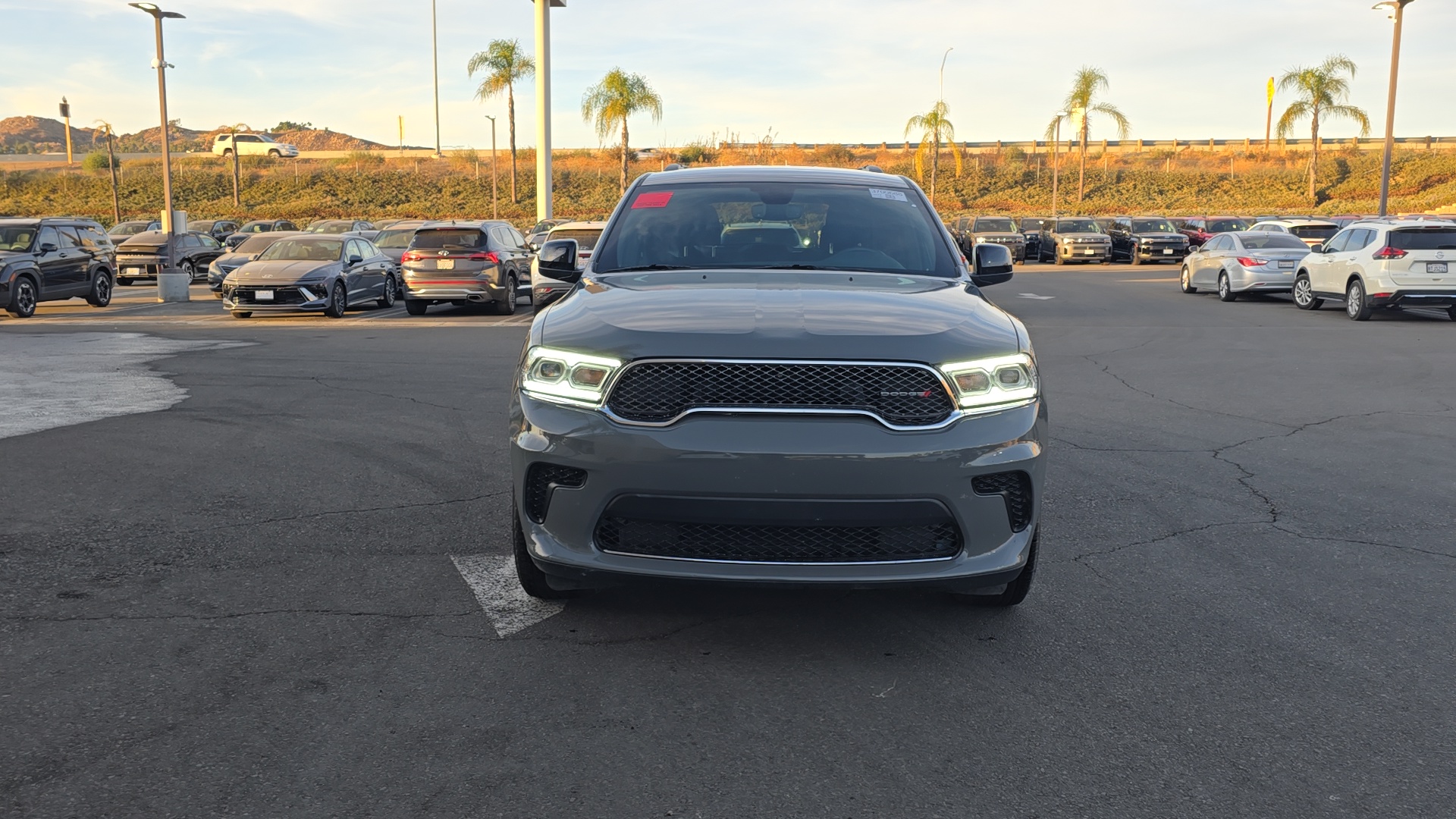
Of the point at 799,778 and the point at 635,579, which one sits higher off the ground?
the point at 635,579

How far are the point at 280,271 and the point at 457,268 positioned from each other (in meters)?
2.95

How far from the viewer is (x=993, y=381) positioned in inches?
160

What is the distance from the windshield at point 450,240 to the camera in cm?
2092

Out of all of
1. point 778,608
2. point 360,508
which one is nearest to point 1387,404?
point 778,608

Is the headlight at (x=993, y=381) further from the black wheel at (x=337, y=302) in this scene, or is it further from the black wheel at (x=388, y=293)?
the black wheel at (x=388, y=293)

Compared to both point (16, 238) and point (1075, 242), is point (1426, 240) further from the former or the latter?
point (16, 238)

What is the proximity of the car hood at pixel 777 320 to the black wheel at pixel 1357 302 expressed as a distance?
55.7 ft

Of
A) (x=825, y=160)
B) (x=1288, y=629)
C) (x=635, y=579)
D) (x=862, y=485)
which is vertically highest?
(x=825, y=160)

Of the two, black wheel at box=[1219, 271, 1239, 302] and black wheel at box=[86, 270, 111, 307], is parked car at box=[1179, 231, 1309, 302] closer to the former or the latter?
black wheel at box=[1219, 271, 1239, 302]

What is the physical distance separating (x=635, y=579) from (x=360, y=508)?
290cm

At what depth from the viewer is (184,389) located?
10.9m

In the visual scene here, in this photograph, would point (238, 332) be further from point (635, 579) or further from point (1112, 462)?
point (635, 579)

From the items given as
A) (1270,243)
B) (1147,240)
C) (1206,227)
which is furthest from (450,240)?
(1206,227)

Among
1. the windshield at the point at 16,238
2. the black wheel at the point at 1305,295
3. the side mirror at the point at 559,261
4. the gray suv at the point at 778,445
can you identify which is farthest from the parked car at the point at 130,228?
the gray suv at the point at 778,445
